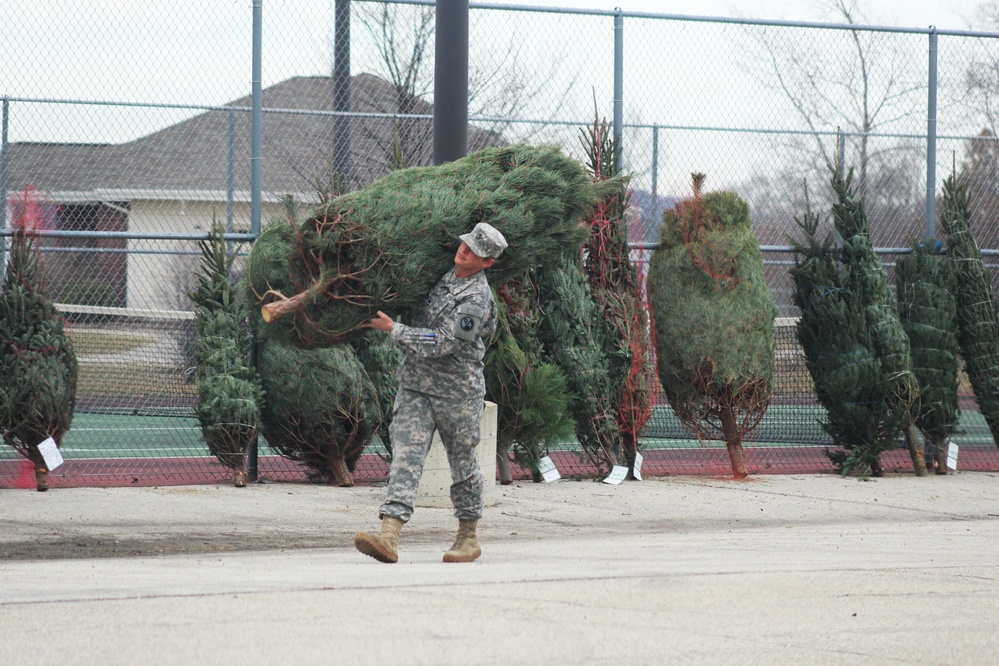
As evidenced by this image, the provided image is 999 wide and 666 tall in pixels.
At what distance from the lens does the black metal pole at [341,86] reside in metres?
10.1

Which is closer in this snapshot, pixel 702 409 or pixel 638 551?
pixel 638 551

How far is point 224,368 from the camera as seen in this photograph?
350 inches

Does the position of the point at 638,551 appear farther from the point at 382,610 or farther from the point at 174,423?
the point at 174,423

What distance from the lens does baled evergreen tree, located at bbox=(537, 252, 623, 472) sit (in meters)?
9.59

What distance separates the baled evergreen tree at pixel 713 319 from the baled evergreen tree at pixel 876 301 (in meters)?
0.91

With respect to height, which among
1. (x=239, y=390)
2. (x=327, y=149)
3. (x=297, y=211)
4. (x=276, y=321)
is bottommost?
(x=239, y=390)

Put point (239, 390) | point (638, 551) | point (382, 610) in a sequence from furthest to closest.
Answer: point (239, 390) → point (638, 551) → point (382, 610)

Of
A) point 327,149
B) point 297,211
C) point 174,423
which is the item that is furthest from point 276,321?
point 327,149

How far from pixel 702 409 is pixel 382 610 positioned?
19.0 ft

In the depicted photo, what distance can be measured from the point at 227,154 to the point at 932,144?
21.4 ft

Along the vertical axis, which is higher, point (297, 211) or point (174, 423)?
point (297, 211)

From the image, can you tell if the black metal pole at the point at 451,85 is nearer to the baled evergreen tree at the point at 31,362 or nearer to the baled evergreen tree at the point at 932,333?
the baled evergreen tree at the point at 31,362

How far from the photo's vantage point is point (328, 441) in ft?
29.7

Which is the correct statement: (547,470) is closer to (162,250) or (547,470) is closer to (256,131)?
(256,131)
